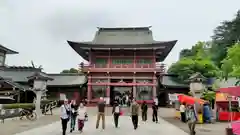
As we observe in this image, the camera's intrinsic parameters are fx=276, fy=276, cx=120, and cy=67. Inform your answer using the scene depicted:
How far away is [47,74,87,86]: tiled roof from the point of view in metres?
43.7

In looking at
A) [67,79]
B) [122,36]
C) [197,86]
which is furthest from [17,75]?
[197,86]

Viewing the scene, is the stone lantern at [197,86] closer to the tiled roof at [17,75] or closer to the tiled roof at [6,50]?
the tiled roof at [17,75]

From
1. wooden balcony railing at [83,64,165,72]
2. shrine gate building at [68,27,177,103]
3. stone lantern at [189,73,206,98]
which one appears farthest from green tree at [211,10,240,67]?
stone lantern at [189,73,206,98]

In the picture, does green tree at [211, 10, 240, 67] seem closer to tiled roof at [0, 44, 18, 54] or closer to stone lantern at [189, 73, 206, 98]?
stone lantern at [189, 73, 206, 98]

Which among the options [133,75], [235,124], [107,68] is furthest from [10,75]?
[235,124]

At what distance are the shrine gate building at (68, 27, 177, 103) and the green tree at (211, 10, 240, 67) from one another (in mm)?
12515

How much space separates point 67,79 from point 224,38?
98.1ft

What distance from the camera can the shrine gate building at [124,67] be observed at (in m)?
39.6

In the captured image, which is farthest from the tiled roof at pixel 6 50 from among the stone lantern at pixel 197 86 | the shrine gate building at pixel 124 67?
the stone lantern at pixel 197 86

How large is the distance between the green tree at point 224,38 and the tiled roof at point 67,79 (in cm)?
2493

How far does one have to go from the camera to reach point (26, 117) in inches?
902

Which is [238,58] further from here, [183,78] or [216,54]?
[216,54]

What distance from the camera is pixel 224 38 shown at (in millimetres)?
51812

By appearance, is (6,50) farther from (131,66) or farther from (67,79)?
(131,66)
